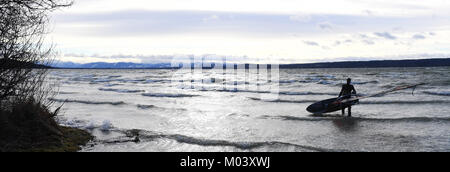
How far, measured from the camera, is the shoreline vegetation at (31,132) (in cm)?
912

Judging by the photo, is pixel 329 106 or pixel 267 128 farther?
pixel 329 106

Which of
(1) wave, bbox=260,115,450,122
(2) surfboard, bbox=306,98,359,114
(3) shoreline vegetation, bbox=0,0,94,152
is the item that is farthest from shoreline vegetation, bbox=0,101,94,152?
(2) surfboard, bbox=306,98,359,114

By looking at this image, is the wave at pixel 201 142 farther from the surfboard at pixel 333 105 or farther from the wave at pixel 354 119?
the surfboard at pixel 333 105

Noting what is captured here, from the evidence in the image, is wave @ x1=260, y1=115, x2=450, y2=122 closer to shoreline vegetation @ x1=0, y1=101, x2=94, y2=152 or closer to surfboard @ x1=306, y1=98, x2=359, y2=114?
surfboard @ x1=306, y1=98, x2=359, y2=114

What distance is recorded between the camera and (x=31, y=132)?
32.5ft

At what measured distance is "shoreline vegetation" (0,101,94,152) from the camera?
359 inches

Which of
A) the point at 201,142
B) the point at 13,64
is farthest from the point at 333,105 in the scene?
the point at 13,64

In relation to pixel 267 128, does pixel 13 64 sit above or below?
above

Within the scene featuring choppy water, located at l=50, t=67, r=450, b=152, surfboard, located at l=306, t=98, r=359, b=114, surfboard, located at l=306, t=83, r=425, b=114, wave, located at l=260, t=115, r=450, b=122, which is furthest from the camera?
surfboard, located at l=306, t=98, r=359, b=114

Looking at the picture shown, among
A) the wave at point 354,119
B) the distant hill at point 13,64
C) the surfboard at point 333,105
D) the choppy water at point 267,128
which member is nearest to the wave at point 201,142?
the choppy water at point 267,128

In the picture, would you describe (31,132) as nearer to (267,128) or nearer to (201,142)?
(201,142)

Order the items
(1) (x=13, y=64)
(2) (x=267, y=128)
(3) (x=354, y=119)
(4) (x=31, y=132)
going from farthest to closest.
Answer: (3) (x=354, y=119)
(2) (x=267, y=128)
(4) (x=31, y=132)
(1) (x=13, y=64)
